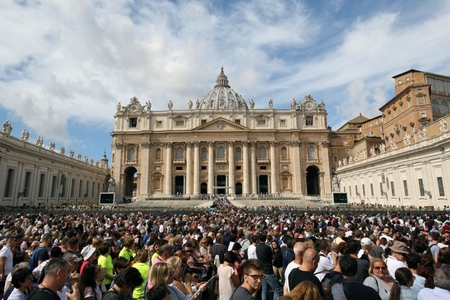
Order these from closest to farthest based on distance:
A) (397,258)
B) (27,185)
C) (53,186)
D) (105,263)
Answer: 1. (397,258)
2. (105,263)
3. (27,185)
4. (53,186)

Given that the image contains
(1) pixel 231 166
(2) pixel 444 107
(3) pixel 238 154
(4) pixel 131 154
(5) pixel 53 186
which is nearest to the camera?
(5) pixel 53 186

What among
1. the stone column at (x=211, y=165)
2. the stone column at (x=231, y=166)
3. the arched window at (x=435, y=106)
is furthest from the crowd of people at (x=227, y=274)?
the stone column at (x=211, y=165)

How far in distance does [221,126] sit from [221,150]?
522 cm

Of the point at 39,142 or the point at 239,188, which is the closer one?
the point at 39,142

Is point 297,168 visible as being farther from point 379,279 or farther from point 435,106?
point 379,279

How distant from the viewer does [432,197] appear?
28984 mm

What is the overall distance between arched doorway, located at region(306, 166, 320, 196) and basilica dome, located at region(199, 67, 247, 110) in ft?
111

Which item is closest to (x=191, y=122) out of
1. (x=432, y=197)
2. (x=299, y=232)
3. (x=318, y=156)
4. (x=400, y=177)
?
(x=318, y=156)

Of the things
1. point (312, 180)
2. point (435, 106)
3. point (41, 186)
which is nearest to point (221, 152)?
point (312, 180)

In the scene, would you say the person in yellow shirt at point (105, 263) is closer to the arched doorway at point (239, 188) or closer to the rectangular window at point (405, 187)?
the rectangular window at point (405, 187)

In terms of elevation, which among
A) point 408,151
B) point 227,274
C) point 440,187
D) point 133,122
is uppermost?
point 133,122

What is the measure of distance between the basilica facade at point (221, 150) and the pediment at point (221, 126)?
0.21 metres

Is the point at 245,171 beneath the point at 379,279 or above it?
above

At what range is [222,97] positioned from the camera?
93250 millimetres
